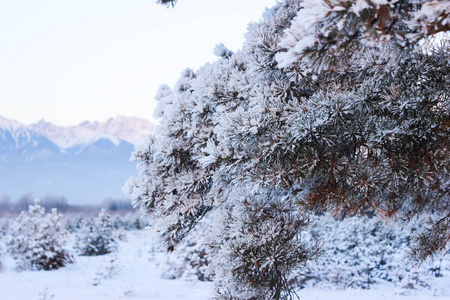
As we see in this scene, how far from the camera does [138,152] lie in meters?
3.59

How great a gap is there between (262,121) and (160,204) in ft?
5.29

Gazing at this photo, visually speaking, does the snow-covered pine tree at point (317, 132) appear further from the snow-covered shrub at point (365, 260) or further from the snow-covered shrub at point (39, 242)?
the snow-covered shrub at point (39, 242)

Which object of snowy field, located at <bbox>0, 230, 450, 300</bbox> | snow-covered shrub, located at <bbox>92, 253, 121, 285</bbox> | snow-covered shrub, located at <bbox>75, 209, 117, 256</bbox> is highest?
snow-covered shrub, located at <bbox>75, 209, 117, 256</bbox>

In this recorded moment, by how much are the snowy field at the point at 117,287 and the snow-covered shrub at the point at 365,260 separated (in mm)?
298

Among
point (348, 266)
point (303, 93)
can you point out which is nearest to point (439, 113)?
point (303, 93)

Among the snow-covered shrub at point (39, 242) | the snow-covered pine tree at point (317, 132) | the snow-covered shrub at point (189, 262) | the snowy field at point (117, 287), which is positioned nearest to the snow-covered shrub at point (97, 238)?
the snowy field at point (117, 287)

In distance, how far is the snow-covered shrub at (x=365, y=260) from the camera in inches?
277

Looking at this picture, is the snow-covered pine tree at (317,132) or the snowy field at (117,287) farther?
the snowy field at (117,287)

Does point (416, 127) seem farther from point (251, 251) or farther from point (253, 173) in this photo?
point (251, 251)

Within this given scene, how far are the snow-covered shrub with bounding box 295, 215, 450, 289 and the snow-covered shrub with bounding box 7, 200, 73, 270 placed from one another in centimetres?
649

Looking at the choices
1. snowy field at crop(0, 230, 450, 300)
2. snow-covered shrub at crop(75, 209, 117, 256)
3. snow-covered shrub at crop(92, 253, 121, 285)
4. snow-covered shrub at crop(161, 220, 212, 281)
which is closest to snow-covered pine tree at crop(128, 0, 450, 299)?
snowy field at crop(0, 230, 450, 300)

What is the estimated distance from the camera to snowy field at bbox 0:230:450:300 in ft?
20.9

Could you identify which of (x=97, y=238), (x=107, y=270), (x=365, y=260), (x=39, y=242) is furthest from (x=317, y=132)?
(x=97, y=238)

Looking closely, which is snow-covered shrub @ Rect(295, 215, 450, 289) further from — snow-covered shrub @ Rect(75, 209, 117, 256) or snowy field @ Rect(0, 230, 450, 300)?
snow-covered shrub @ Rect(75, 209, 117, 256)
